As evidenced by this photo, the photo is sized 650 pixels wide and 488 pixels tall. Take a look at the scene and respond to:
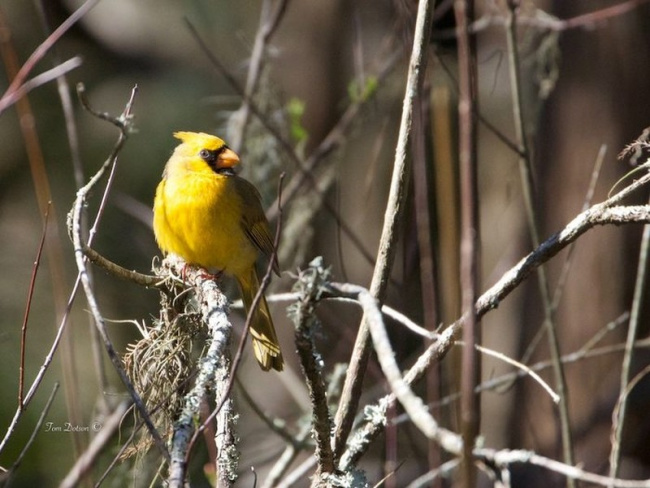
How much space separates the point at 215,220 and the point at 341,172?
3.29 metres

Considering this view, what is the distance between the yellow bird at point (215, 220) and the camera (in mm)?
4383

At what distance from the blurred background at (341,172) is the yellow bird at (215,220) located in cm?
42

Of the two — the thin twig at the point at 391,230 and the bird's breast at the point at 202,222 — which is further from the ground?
the bird's breast at the point at 202,222

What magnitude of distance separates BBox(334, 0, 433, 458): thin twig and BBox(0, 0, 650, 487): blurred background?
106cm

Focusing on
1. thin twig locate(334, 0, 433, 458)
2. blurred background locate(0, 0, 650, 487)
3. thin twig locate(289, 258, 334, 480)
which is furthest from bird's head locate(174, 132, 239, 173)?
thin twig locate(289, 258, 334, 480)

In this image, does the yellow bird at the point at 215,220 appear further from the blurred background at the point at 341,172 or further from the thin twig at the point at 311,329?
the thin twig at the point at 311,329

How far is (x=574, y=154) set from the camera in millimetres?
6445

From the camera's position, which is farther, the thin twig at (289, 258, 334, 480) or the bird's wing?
the bird's wing

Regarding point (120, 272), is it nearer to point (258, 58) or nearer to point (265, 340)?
point (265, 340)

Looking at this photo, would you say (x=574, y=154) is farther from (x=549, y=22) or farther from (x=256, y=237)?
(x=256, y=237)

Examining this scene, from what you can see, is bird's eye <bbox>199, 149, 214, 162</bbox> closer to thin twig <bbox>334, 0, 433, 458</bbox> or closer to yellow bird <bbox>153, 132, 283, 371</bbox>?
yellow bird <bbox>153, 132, 283, 371</bbox>

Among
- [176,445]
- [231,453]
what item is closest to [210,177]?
[231,453]

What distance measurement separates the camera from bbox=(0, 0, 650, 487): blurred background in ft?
20.0

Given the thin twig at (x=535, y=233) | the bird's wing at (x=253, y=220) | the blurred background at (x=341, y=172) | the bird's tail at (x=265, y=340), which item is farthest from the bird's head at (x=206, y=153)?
the thin twig at (x=535, y=233)
